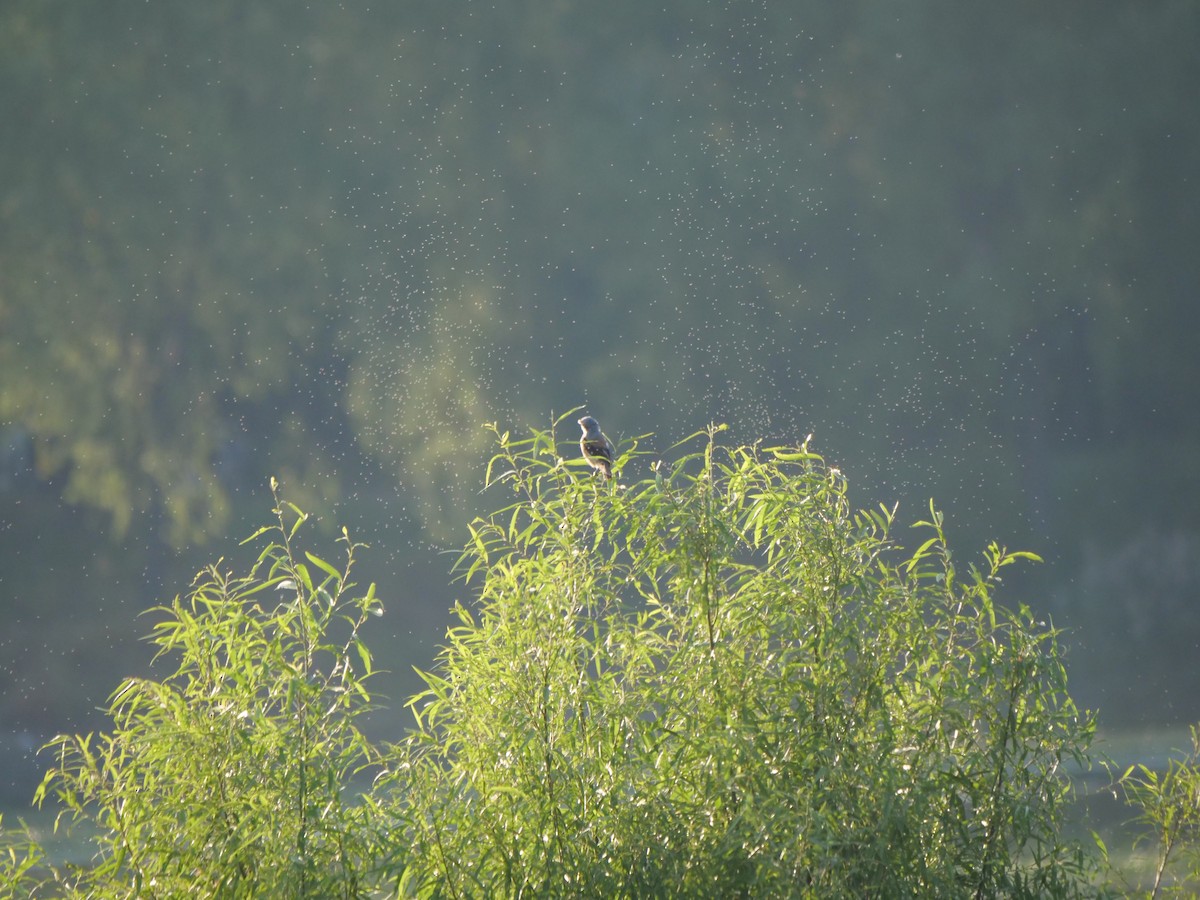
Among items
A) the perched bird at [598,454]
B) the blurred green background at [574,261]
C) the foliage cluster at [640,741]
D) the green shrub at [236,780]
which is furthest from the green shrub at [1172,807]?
the blurred green background at [574,261]

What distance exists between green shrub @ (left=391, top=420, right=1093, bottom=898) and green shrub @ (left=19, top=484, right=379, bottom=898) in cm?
15

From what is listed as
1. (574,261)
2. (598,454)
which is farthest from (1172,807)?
(574,261)

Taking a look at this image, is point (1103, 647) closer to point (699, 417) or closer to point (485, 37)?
point (699, 417)

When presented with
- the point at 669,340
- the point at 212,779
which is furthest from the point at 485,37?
the point at 212,779

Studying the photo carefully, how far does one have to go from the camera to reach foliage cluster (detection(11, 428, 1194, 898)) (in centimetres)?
242

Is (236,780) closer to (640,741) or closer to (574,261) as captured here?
(640,741)

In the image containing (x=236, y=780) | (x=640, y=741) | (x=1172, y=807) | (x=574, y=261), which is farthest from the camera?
(x=574, y=261)

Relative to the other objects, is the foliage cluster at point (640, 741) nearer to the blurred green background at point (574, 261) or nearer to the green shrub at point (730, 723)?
the green shrub at point (730, 723)

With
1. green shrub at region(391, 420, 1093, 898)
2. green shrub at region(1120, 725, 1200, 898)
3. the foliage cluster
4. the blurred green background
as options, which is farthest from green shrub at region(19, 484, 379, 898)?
the blurred green background

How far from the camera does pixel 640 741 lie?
261 cm

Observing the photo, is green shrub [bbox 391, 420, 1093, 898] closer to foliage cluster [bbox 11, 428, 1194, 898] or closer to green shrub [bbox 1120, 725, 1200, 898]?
foliage cluster [bbox 11, 428, 1194, 898]

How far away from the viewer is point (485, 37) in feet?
44.7

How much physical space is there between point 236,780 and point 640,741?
0.78 meters

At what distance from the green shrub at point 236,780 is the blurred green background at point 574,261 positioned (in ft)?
31.2
